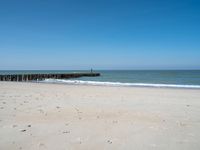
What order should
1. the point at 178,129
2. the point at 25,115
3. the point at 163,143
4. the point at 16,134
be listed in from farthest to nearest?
1. the point at 25,115
2. the point at 178,129
3. the point at 16,134
4. the point at 163,143

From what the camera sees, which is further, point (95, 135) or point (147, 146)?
point (95, 135)

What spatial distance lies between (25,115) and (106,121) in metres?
2.69

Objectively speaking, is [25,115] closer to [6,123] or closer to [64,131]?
[6,123]

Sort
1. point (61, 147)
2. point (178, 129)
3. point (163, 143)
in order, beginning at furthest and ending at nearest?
point (178, 129)
point (163, 143)
point (61, 147)

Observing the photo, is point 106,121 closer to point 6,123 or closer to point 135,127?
point 135,127

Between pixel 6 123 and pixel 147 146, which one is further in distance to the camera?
pixel 6 123

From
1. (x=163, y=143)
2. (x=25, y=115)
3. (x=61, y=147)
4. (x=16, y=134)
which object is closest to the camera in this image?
(x=61, y=147)

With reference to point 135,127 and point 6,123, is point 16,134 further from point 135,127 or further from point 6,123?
point 135,127

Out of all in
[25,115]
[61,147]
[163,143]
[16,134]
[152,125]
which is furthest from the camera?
[25,115]

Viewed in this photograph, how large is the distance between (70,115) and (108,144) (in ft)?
9.58

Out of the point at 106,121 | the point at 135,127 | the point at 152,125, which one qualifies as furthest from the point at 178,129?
the point at 106,121

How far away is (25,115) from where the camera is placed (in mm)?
6938

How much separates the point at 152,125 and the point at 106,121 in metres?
1.33

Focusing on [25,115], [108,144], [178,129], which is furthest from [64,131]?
[178,129]
